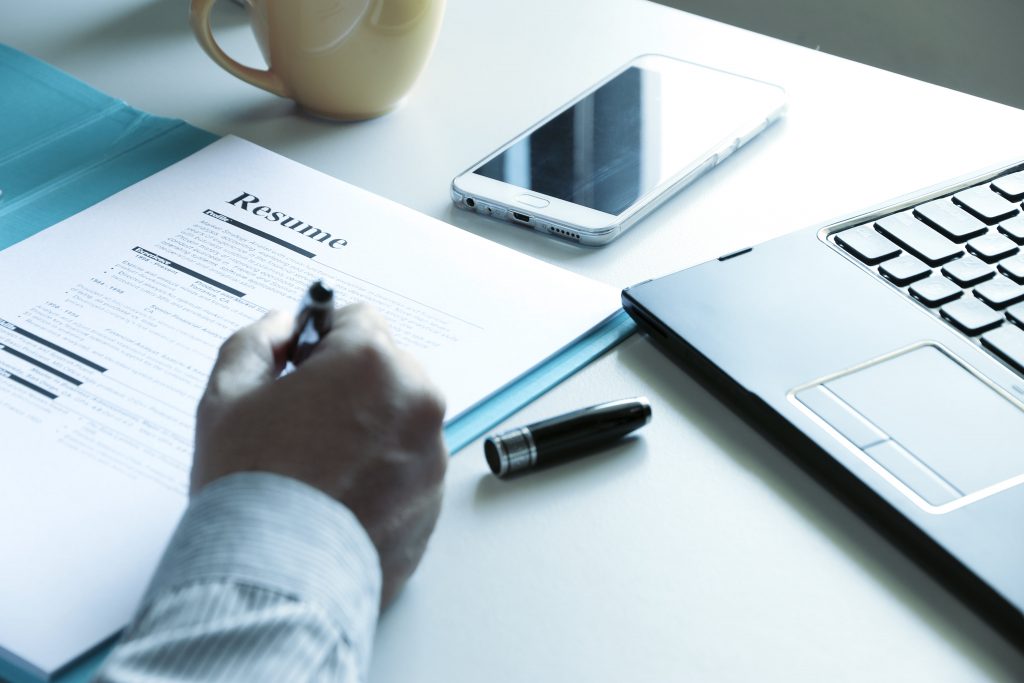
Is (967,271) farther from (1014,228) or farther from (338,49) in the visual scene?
(338,49)

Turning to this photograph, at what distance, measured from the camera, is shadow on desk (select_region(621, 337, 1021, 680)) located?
0.48m

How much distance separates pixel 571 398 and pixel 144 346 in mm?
247

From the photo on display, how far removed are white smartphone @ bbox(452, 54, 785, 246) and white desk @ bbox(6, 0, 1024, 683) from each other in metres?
0.02

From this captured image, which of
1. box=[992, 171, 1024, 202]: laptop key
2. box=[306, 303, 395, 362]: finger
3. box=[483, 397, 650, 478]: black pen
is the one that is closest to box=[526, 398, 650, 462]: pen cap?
box=[483, 397, 650, 478]: black pen

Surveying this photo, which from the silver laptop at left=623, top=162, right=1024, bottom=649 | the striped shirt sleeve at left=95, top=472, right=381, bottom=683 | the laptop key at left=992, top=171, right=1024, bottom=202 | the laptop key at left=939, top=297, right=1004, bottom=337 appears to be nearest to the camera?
the striped shirt sleeve at left=95, top=472, right=381, bottom=683

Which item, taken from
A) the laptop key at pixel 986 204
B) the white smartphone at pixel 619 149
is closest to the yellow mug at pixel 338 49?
the white smartphone at pixel 619 149

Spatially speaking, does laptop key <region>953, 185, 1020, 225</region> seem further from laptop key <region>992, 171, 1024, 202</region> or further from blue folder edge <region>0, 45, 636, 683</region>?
blue folder edge <region>0, 45, 636, 683</region>

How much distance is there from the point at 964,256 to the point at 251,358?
0.44m

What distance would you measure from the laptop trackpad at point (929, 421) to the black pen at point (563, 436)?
10 centimetres

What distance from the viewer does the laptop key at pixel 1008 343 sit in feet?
1.96

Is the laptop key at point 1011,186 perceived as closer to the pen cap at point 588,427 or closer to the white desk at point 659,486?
the white desk at point 659,486

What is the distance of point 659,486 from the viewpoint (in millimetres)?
557

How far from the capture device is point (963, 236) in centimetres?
68

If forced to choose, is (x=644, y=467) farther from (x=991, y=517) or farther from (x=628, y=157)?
(x=628, y=157)
